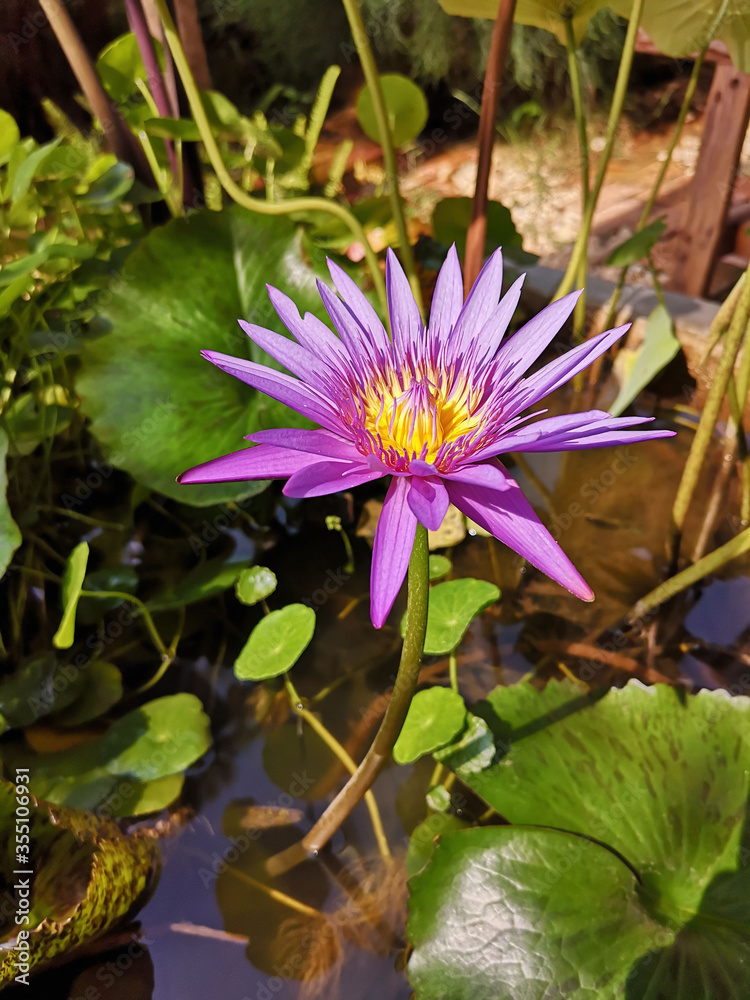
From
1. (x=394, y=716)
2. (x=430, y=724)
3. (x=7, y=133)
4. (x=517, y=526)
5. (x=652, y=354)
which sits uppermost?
(x=7, y=133)

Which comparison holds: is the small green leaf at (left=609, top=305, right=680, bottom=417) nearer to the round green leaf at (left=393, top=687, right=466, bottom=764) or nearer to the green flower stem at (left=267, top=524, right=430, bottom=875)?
the round green leaf at (left=393, top=687, right=466, bottom=764)

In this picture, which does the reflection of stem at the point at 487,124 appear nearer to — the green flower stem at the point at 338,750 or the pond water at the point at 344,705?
the pond water at the point at 344,705

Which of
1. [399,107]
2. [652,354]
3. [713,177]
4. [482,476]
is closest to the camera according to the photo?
[482,476]

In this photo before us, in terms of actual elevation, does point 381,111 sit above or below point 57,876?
above

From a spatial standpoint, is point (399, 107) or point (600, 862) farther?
point (399, 107)

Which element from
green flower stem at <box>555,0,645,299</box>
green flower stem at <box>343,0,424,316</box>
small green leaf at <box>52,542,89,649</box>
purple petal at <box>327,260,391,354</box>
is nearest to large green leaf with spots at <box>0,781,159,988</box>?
small green leaf at <box>52,542,89,649</box>

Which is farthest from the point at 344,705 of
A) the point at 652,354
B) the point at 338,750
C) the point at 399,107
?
the point at 399,107

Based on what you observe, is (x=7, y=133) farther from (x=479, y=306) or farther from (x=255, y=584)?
(x=479, y=306)
